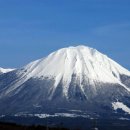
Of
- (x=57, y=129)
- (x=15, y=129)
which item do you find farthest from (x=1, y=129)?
(x=57, y=129)

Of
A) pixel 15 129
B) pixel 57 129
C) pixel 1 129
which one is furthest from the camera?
pixel 57 129

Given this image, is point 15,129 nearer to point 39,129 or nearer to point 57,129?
point 39,129

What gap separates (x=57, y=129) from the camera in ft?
352

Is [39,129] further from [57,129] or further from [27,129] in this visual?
[57,129]

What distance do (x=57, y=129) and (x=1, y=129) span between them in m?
19.6

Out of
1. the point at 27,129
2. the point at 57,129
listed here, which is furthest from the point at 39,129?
the point at 57,129

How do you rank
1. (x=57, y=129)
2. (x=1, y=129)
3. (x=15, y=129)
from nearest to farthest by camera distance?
(x=1, y=129)
(x=15, y=129)
(x=57, y=129)

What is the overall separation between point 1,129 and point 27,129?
11.0 metres

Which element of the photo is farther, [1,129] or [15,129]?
[15,129]

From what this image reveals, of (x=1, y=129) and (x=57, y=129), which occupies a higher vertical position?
(x=57, y=129)

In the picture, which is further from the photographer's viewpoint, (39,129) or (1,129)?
(39,129)

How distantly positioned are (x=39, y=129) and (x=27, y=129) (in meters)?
2.11

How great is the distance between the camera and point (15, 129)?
98750 mm

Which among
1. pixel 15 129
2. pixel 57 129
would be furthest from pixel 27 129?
pixel 57 129
